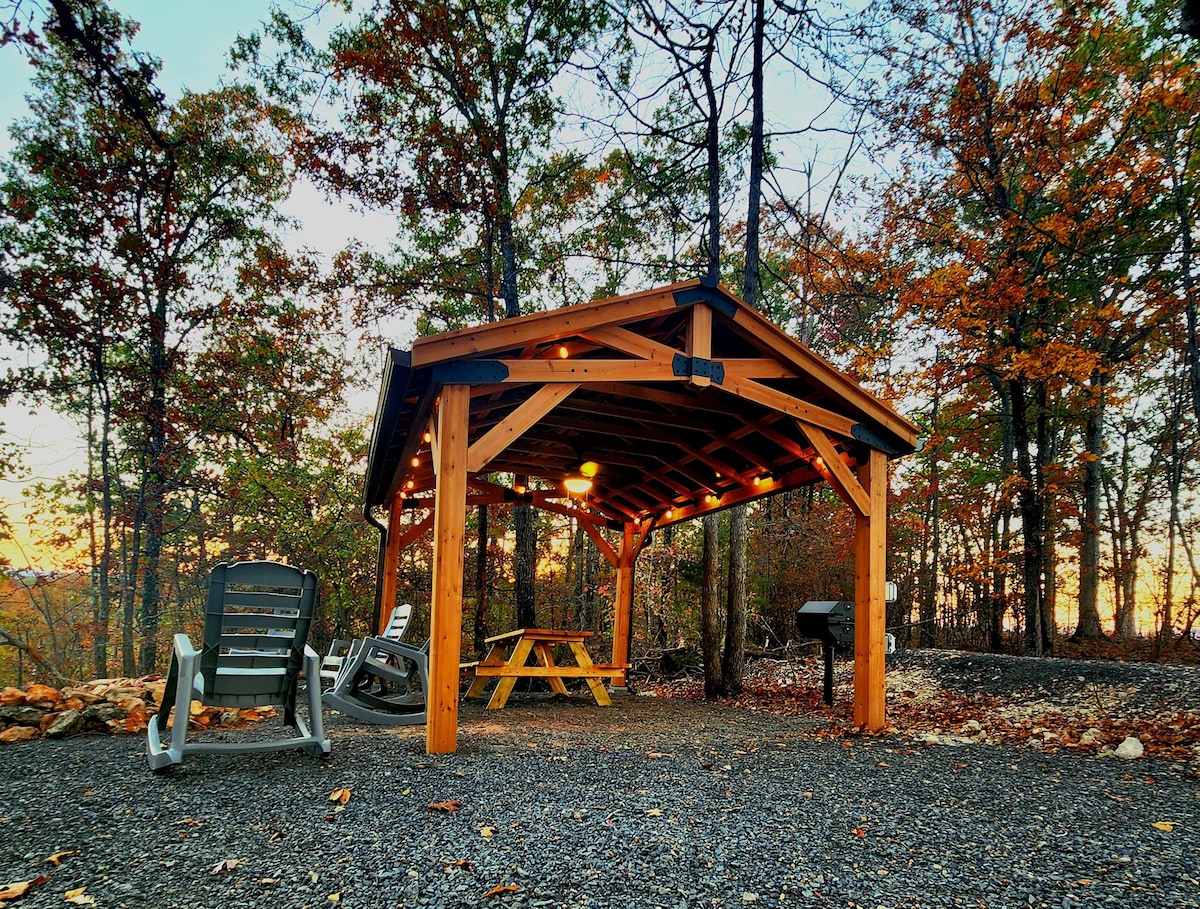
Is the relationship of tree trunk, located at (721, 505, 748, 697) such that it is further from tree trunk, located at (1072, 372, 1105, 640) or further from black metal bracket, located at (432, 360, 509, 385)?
tree trunk, located at (1072, 372, 1105, 640)

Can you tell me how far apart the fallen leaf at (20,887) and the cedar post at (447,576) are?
2072 millimetres

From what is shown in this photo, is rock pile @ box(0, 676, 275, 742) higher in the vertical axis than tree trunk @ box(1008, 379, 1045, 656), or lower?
lower

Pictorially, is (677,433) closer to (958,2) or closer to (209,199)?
(958,2)

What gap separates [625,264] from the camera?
11.1 metres

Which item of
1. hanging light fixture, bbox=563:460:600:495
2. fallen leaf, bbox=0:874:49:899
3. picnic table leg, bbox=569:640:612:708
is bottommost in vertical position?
picnic table leg, bbox=569:640:612:708

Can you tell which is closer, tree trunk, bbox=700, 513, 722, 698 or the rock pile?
the rock pile

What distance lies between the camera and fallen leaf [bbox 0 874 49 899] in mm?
2021

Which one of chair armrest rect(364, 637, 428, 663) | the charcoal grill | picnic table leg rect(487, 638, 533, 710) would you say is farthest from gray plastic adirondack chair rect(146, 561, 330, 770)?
the charcoal grill

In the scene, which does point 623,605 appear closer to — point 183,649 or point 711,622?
point 711,622

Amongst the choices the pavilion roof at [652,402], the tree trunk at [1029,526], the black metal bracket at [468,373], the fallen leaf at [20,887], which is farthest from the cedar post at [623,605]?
the fallen leaf at [20,887]

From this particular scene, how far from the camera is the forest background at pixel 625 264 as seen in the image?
9273 millimetres

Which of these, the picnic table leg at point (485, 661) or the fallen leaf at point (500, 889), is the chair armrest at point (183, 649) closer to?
the fallen leaf at point (500, 889)

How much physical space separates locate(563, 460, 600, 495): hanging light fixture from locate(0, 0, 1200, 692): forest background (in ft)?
5.74

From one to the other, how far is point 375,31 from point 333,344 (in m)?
5.41
